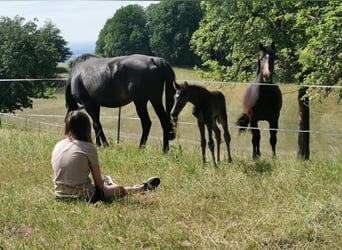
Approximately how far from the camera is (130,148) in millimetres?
8062

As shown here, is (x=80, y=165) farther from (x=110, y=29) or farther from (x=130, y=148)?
(x=110, y=29)

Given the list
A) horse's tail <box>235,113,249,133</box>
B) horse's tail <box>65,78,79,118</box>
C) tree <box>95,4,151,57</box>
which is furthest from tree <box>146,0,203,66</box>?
horse's tail <box>235,113,249,133</box>

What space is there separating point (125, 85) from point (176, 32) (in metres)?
47.8

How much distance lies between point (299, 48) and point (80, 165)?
1002cm

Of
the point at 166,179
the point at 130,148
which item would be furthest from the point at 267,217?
the point at 130,148

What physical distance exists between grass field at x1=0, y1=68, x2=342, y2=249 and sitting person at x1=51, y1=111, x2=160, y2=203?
18 centimetres

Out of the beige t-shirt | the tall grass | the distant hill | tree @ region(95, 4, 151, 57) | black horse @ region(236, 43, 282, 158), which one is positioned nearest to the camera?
the tall grass

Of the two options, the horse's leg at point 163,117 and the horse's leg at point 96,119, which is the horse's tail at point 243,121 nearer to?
the horse's leg at point 163,117

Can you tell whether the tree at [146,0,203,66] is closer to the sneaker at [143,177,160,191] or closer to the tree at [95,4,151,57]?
the tree at [95,4,151,57]

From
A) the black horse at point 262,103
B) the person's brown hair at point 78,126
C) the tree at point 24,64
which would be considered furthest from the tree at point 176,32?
the person's brown hair at point 78,126

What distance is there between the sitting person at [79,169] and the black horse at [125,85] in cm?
316

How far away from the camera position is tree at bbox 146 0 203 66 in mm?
54000

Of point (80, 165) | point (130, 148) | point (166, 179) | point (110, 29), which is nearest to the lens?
point (80, 165)

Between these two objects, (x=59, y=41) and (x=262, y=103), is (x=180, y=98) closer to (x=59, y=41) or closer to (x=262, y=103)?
(x=262, y=103)
